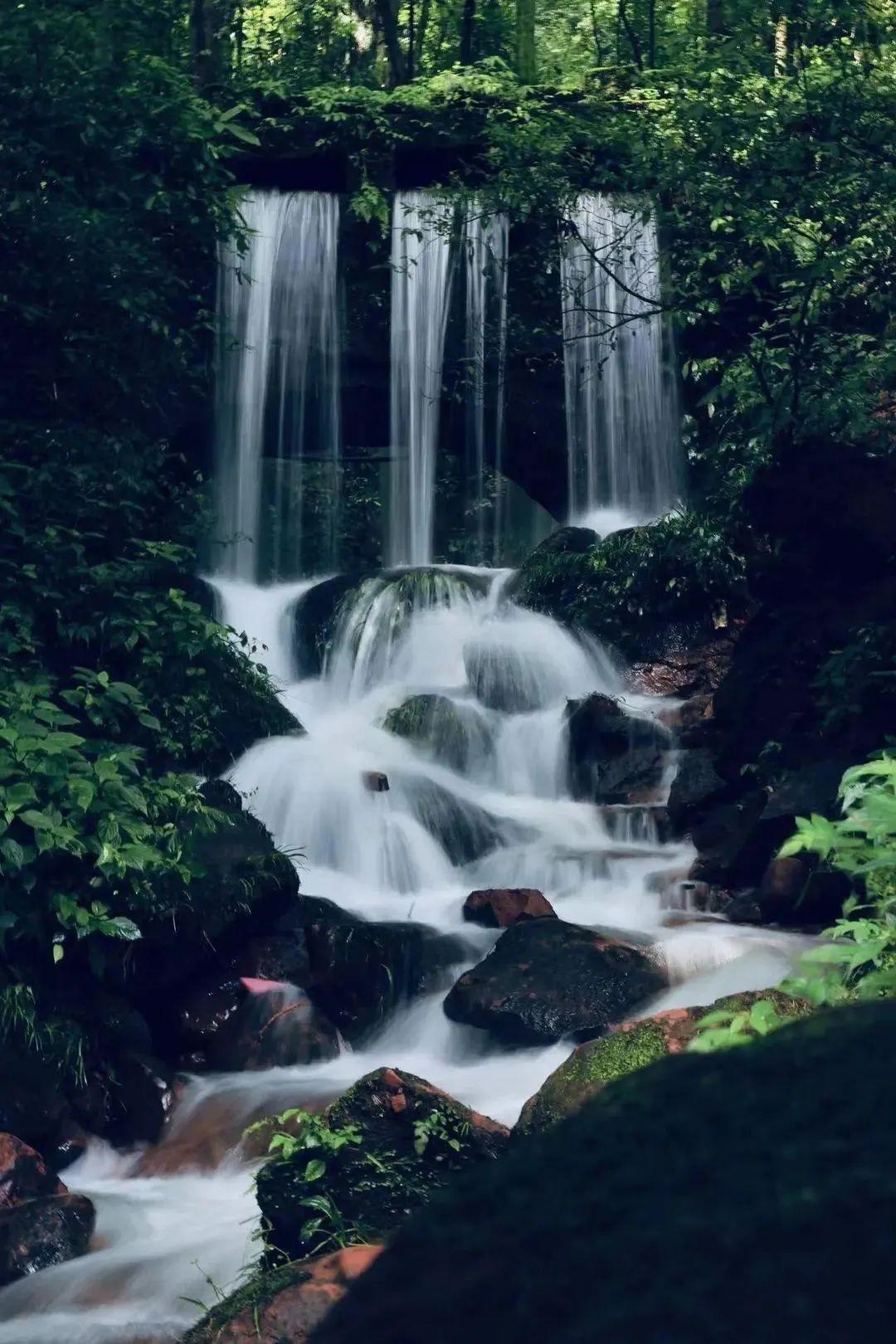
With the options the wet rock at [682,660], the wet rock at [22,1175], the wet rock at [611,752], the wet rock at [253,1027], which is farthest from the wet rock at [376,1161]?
the wet rock at [682,660]

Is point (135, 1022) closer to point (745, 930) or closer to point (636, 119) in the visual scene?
point (745, 930)

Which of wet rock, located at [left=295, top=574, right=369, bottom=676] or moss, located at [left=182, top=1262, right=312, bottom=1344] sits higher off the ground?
wet rock, located at [left=295, top=574, right=369, bottom=676]

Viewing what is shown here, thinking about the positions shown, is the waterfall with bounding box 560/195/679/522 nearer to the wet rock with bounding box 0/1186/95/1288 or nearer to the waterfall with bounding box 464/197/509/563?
the waterfall with bounding box 464/197/509/563

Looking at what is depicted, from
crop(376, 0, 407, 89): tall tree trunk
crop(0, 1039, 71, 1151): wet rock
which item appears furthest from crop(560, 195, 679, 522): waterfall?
crop(0, 1039, 71, 1151): wet rock

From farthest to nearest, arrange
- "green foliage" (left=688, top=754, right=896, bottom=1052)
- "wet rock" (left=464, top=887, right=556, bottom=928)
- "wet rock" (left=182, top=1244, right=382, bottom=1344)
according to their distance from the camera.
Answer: "wet rock" (left=464, top=887, right=556, bottom=928) → "green foliage" (left=688, top=754, right=896, bottom=1052) → "wet rock" (left=182, top=1244, right=382, bottom=1344)

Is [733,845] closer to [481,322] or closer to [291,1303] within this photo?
[291,1303]

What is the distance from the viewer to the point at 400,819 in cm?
1004

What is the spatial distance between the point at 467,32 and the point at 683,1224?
21.3 meters

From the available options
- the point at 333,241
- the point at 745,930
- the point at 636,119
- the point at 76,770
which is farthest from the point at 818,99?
the point at 333,241

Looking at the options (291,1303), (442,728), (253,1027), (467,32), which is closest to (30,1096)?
(253,1027)

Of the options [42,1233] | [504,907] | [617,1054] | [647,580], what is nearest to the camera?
[617,1054]

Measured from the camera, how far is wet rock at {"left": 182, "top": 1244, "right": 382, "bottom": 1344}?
279 cm

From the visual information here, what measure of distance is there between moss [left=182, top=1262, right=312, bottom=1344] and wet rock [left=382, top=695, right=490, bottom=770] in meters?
8.04

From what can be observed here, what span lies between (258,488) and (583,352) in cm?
462
